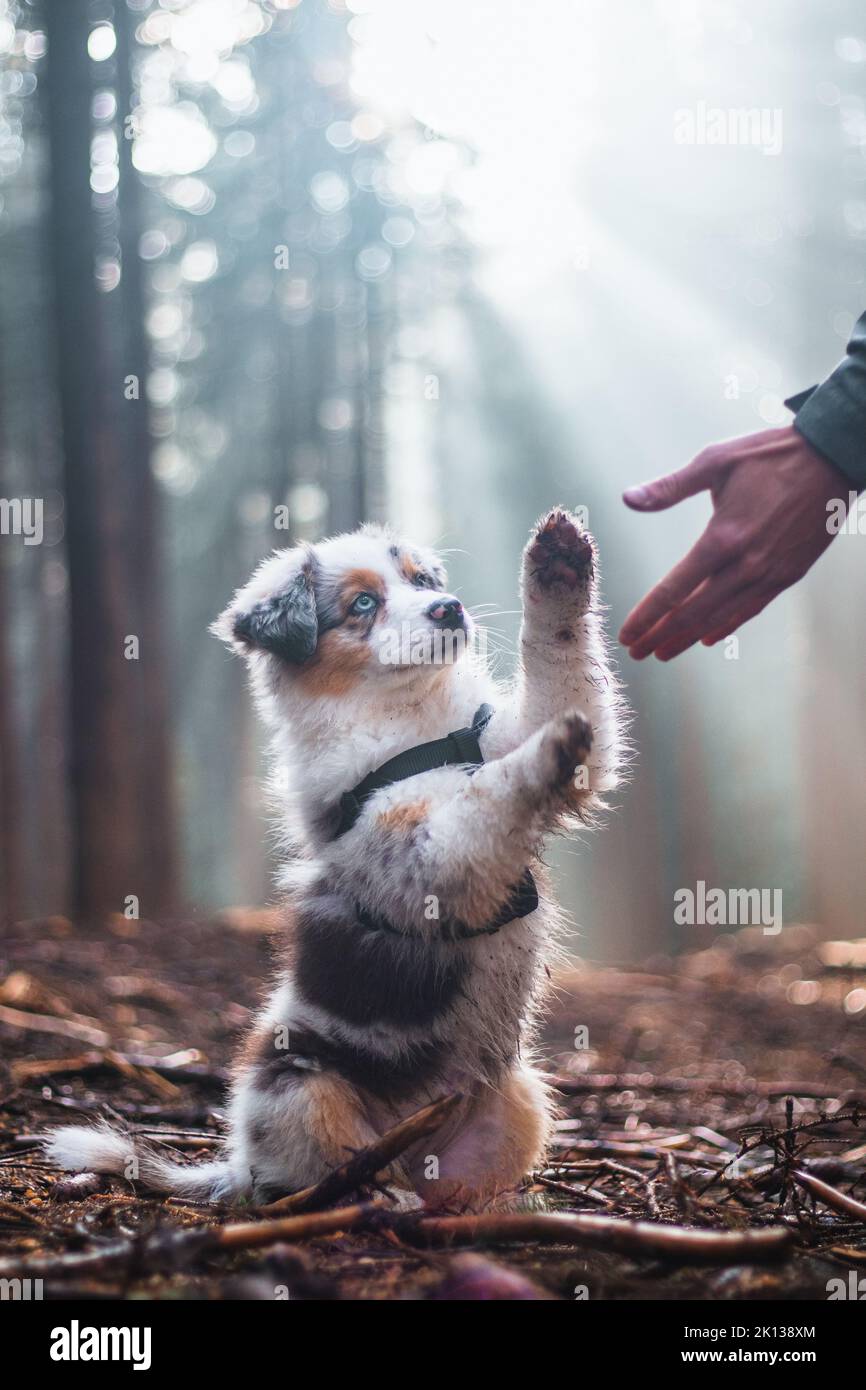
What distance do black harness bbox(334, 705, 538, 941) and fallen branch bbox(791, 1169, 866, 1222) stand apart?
3.49ft

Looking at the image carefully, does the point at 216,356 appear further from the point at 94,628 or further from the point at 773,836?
the point at 773,836

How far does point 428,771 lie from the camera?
3379mm

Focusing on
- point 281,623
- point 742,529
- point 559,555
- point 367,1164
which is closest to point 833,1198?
point 367,1164

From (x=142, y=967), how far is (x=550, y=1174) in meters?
4.60

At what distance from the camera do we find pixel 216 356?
650 inches

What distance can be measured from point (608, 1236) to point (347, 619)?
2136 millimetres

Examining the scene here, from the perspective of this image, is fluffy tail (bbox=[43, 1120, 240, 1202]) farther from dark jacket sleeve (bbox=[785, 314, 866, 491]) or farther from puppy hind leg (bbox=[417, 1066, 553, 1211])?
dark jacket sleeve (bbox=[785, 314, 866, 491])

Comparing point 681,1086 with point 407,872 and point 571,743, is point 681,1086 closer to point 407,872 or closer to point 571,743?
point 407,872

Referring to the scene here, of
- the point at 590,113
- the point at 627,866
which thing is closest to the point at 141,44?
the point at 590,113

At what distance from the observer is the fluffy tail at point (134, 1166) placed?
352 centimetres

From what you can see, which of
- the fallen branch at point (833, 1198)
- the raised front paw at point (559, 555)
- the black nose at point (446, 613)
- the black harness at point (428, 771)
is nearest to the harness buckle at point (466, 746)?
the black harness at point (428, 771)

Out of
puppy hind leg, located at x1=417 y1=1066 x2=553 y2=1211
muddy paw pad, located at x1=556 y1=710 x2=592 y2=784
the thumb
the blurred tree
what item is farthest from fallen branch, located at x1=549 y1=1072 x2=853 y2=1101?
the blurred tree

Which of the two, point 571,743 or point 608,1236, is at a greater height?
point 571,743

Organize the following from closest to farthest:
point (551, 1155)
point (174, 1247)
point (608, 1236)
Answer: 1. point (174, 1247)
2. point (608, 1236)
3. point (551, 1155)
